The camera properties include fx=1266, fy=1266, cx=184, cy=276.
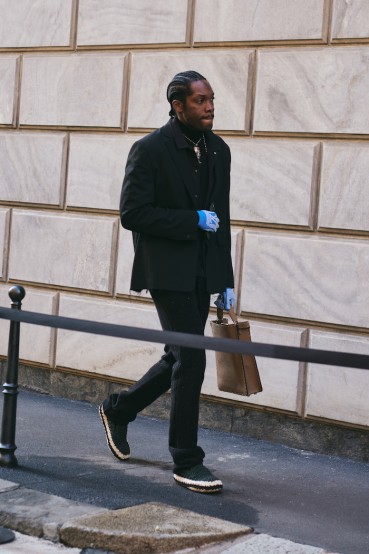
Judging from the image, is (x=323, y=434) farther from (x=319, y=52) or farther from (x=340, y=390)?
(x=319, y=52)

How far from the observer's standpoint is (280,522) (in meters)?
5.14

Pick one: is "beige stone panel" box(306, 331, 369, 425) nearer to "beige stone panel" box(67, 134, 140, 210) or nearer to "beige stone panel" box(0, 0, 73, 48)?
"beige stone panel" box(67, 134, 140, 210)

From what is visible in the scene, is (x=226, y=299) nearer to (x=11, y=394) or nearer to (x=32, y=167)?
(x=11, y=394)

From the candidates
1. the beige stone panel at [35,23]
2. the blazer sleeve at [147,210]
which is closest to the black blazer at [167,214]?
the blazer sleeve at [147,210]

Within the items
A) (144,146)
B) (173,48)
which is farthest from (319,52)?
(144,146)

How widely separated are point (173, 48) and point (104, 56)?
0.60 metres

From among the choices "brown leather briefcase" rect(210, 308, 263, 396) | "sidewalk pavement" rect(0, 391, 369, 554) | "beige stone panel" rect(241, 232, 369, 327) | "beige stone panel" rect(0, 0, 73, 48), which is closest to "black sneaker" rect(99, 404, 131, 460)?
"sidewalk pavement" rect(0, 391, 369, 554)

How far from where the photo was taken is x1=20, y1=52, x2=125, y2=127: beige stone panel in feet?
26.6

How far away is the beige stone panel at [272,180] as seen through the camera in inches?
277

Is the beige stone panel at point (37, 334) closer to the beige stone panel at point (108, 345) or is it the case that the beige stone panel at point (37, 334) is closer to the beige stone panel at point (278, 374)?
the beige stone panel at point (108, 345)

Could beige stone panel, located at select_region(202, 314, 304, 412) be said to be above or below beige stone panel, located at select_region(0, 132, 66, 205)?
below

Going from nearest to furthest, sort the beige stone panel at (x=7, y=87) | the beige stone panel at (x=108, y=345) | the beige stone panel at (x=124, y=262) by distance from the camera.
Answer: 1. the beige stone panel at (x=108, y=345)
2. the beige stone panel at (x=124, y=262)
3. the beige stone panel at (x=7, y=87)

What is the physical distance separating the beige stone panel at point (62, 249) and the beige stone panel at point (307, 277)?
3.89ft

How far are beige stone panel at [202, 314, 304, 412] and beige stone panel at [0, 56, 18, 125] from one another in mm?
2628
